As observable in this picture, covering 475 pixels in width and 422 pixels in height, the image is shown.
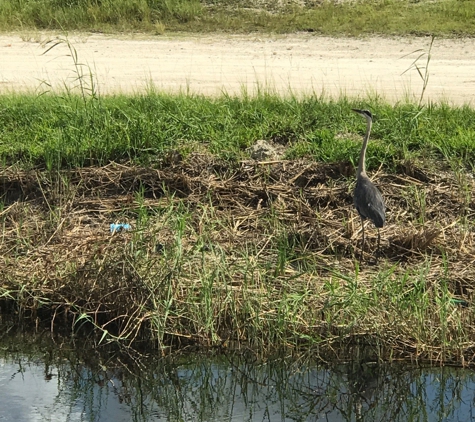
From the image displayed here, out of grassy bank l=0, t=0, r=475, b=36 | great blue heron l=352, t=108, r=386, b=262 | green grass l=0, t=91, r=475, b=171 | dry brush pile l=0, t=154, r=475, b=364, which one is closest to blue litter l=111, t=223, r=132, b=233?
dry brush pile l=0, t=154, r=475, b=364

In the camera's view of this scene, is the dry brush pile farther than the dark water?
Yes

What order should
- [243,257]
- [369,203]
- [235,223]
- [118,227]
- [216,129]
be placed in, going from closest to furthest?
[243,257]
[369,203]
[118,227]
[235,223]
[216,129]

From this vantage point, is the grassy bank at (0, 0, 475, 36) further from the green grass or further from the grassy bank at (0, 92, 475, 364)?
the green grass

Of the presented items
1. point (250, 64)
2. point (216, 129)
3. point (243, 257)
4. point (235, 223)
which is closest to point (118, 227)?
point (235, 223)

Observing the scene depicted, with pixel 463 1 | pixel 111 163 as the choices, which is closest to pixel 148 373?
pixel 111 163

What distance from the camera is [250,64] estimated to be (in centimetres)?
1377

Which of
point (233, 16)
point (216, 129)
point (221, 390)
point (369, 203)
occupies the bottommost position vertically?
point (221, 390)

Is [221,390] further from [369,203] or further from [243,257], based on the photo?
[369,203]

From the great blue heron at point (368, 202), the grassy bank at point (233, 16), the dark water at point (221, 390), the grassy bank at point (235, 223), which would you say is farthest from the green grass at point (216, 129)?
the grassy bank at point (233, 16)

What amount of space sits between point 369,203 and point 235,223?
1.31 metres

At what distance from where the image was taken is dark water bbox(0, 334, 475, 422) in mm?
5945

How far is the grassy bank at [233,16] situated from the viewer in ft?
54.1

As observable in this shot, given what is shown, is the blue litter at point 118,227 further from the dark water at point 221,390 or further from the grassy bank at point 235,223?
the dark water at point 221,390

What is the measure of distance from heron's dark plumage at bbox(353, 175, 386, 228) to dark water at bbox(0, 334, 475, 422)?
149 cm
